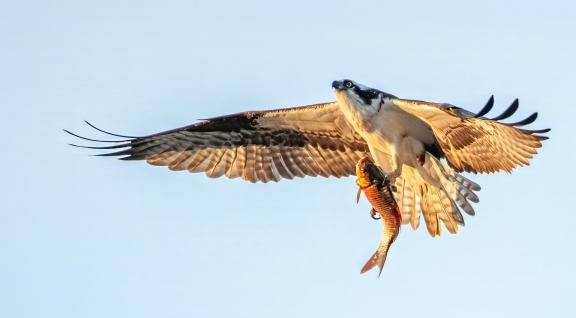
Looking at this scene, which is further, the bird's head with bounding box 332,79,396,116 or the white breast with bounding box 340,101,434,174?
the white breast with bounding box 340,101,434,174

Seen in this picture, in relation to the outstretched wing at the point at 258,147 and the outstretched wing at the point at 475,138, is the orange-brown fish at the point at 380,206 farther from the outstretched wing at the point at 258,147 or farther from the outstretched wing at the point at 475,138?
the outstretched wing at the point at 258,147

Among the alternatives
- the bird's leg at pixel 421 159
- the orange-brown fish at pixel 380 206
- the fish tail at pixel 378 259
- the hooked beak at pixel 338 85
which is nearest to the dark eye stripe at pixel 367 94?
the hooked beak at pixel 338 85

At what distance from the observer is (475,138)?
650 inches

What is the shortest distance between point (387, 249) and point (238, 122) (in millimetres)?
3510

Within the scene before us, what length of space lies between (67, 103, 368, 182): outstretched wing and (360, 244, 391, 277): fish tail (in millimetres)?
2726

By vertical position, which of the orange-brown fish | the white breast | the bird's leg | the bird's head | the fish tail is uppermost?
the bird's head

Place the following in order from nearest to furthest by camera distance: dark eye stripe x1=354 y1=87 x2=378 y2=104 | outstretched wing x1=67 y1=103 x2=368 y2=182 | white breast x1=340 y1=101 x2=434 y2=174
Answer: dark eye stripe x1=354 y1=87 x2=378 y2=104
white breast x1=340 y1=101 x2=434 y2=174
outstretched wing x1=67 y1=103 x2=368 y2=182

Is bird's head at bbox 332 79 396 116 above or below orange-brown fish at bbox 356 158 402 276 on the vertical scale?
above

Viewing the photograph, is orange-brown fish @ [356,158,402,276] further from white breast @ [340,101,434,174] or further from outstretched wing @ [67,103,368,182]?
outstretched wing @ [67,103,368,182]

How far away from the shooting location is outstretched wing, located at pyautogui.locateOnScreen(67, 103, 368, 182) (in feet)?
58.3

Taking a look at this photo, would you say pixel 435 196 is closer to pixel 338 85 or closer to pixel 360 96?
pixel 360 96

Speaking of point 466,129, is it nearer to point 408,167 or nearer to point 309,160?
point 408,167

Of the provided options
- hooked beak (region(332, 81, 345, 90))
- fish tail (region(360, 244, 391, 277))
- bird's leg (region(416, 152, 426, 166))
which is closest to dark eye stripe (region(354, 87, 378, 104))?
hooked beak (region(332, 81, 345, 90))

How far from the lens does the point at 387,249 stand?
1539cm
